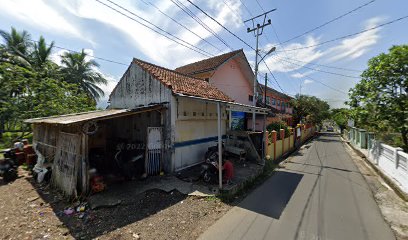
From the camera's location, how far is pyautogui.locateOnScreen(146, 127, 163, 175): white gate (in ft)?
23.6

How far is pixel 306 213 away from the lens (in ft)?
16.3

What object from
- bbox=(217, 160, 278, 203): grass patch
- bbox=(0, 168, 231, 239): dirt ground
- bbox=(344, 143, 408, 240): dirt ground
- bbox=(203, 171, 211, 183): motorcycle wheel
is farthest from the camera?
bbox=(203, 171, 211, 183): motorcycle wheel

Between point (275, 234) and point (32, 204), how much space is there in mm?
6681

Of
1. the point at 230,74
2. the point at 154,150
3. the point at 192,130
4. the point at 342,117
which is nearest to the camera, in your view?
the point at 154,150

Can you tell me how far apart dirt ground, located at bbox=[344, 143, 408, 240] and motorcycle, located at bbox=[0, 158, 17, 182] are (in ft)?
39.7

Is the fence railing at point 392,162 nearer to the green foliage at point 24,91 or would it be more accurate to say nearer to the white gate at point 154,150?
the white gate at point 154,150

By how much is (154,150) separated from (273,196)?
4.65 meters

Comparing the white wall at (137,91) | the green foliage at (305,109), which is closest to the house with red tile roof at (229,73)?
the white wall at (137,91)

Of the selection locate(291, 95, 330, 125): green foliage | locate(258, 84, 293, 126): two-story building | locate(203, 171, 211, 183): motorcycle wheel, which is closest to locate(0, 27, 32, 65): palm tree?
locate(203, 171, 211, 183): motorcycle wheel

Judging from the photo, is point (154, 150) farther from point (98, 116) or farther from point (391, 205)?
point (391, 205)

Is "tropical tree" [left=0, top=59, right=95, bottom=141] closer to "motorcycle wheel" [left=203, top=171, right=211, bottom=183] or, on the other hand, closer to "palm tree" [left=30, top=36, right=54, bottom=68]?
"palm tree" [left=30, top=36, right=54, bottom=68]

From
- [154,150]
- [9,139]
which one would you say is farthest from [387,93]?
[9,139]

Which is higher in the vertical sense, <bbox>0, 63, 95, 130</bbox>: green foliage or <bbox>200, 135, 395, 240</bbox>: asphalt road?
<bbox>0, 63, 95, 130</bbox>: green foliage

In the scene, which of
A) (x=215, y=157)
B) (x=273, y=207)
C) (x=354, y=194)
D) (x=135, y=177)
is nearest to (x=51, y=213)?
(x=135, y=177)
